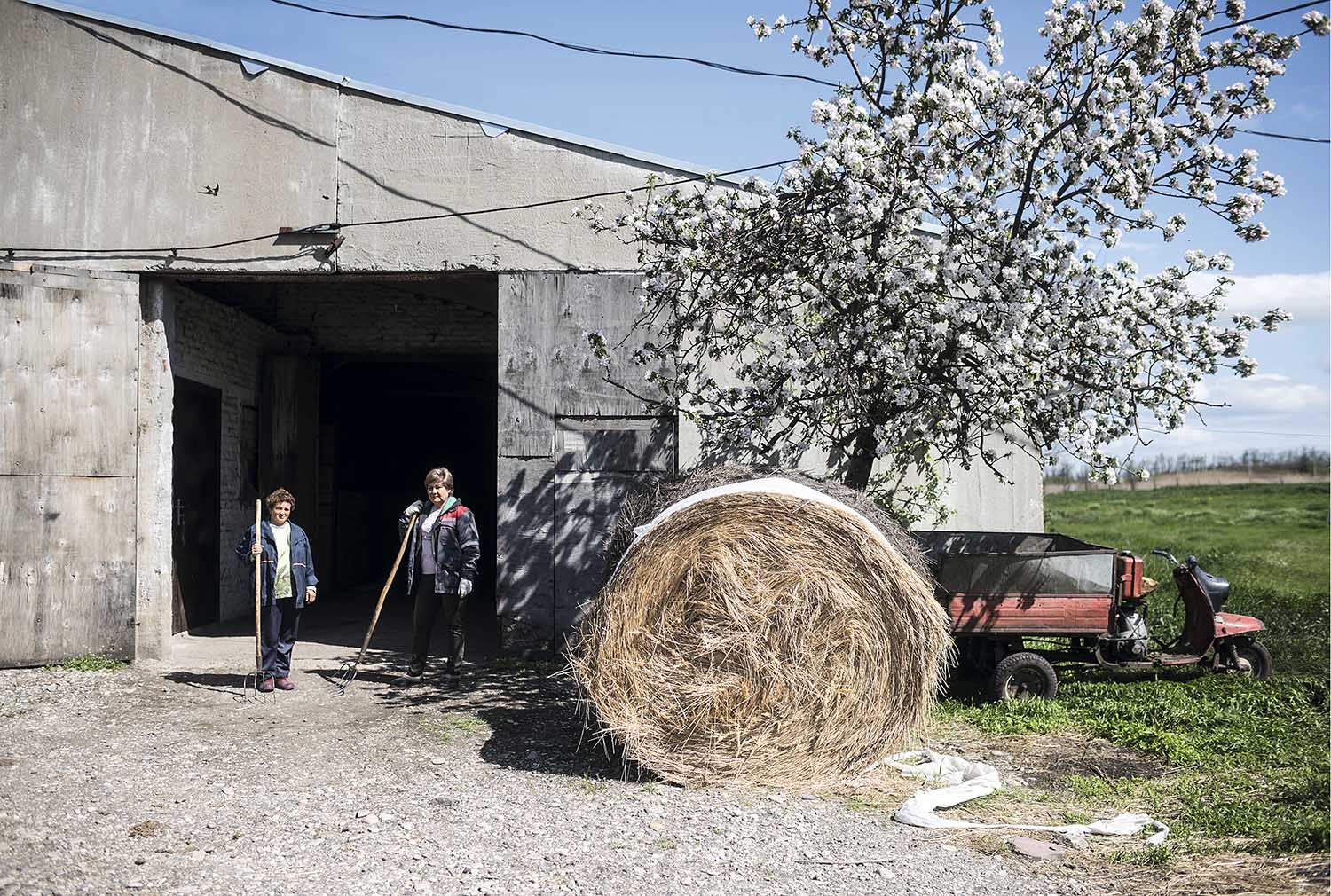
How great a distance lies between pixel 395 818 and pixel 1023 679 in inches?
173

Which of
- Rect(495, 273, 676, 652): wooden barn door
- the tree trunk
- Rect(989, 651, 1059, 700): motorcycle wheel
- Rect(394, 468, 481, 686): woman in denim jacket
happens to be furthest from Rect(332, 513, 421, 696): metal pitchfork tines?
Rect(989, 651, 1059, 700): motorcycle wheel

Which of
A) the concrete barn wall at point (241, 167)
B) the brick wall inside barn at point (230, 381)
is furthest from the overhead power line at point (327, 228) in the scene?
the brick wall inside barn at point (230, 381)

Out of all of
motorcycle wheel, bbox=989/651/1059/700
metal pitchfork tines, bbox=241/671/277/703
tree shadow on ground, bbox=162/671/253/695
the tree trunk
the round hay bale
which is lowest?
tree shadow on ground, bbox=162/671/253/695

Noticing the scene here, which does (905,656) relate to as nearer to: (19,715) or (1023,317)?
(1023,317)

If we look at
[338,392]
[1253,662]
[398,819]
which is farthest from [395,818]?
[338,392]

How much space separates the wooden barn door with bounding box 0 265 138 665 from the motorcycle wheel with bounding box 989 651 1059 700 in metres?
6.64

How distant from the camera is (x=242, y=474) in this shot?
1107cm

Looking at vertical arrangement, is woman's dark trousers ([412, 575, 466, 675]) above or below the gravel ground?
above

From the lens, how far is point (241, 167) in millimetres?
8500

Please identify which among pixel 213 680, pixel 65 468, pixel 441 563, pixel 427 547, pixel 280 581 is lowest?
pixel 213 680

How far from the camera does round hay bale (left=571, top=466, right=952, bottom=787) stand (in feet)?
17.4

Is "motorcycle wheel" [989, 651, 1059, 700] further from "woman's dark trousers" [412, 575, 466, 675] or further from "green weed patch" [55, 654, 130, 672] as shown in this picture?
"green weed patch" [55, 654, 130, 672]

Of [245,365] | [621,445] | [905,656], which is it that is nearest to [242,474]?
[245,365]

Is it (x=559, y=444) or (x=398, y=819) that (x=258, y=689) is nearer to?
(x=559, y=444)
